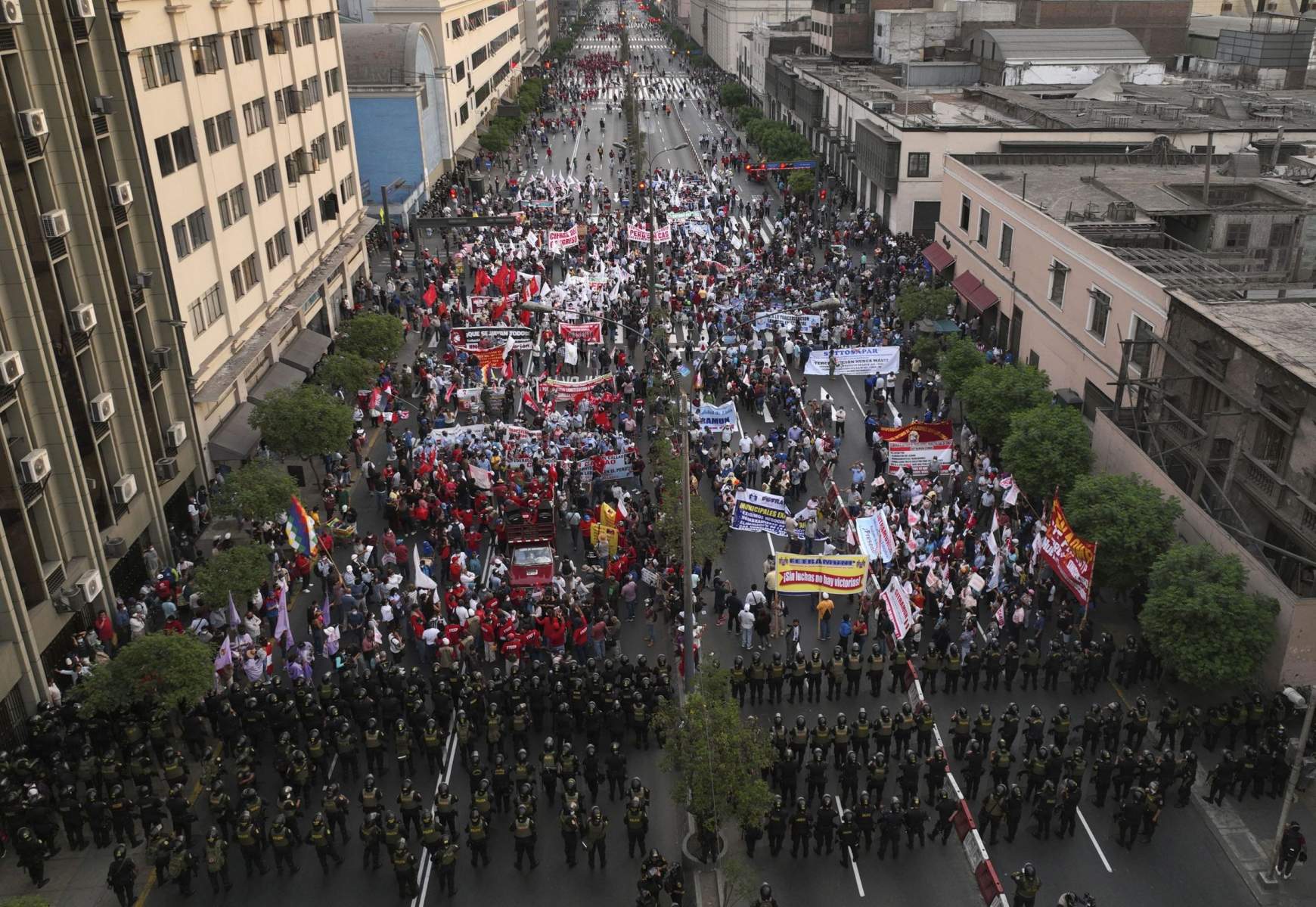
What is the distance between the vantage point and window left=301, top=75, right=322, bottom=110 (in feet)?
147

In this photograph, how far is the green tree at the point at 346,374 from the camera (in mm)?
35812

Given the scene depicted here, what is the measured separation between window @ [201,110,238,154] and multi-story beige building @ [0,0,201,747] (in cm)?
540

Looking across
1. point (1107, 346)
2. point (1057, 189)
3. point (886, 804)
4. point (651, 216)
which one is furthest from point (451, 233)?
point (886, 804)

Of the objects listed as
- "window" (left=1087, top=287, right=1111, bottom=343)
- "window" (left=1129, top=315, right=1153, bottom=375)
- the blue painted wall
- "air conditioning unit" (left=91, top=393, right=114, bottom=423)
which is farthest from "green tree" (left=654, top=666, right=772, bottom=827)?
the blue painted wall

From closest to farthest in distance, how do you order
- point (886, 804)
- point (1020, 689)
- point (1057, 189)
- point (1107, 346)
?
point (886, 804) < point (1020, 689) < point (1107, 346) < point (1057, 189)

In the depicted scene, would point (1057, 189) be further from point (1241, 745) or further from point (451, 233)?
point (451, 233)

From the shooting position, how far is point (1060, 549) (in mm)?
24000

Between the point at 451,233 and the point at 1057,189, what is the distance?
33.7 m

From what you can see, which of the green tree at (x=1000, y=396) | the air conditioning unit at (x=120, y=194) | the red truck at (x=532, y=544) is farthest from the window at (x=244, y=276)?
the green tree at (x=1000, y=396)

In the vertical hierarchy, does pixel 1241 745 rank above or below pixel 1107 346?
below

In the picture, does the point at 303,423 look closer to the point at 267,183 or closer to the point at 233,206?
the point at 233,206

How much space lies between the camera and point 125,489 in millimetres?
26469

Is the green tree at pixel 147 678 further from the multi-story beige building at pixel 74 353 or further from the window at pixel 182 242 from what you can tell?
the window at pixel 182 242

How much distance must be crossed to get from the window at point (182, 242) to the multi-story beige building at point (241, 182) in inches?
1.9
